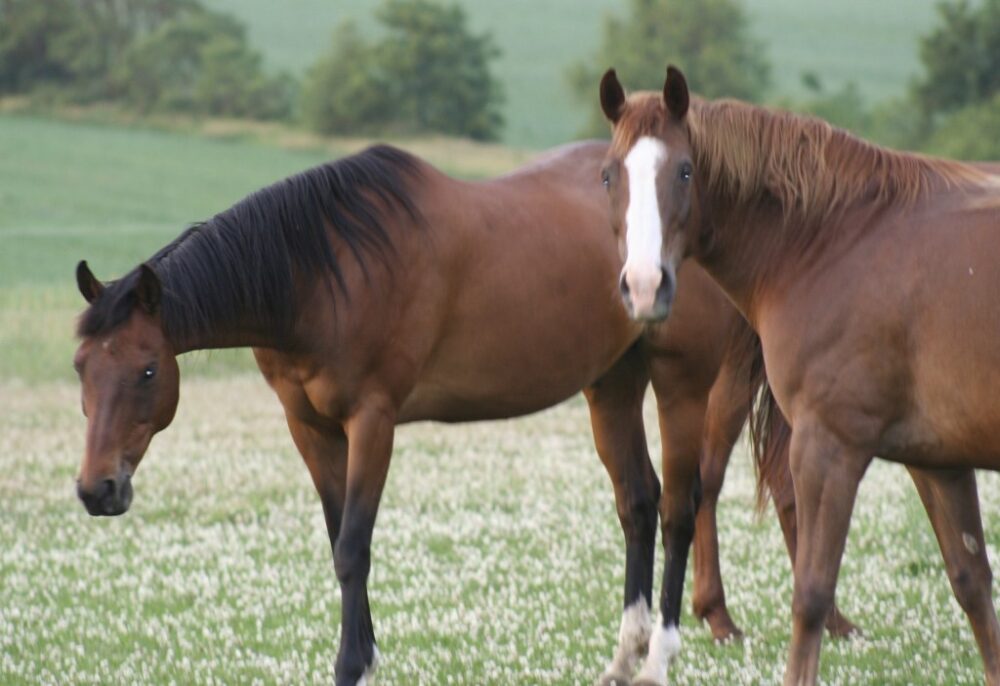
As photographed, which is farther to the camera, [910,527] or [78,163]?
[78,163]

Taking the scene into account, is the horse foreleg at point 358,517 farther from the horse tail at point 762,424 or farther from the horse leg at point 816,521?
the horse tail at point 762,424

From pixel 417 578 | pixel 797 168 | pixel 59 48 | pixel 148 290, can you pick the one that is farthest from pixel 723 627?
pixel 59 48

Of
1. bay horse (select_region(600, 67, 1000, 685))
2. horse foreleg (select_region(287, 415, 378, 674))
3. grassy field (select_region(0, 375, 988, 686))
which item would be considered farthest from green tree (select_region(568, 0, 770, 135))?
bay horse (select_region(600, 67, 1000, 685))

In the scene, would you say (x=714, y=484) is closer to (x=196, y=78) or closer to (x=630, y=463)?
(x=630, y=463)

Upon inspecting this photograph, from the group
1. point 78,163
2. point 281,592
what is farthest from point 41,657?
point 78,163

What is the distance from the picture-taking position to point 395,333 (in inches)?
230

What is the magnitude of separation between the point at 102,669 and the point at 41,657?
40 centimetres

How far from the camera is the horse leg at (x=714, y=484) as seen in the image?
693 centimetres

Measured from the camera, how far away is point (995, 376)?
4.56m

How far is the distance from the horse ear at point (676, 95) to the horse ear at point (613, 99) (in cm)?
17

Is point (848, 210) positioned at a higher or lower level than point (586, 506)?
higher

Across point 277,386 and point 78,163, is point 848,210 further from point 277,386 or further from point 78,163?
point 78,163

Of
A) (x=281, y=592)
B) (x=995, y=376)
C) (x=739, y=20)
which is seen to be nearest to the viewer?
(x=995, y=376)

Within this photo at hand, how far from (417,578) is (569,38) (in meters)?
62.6
